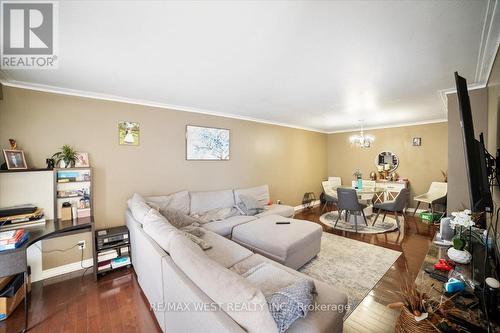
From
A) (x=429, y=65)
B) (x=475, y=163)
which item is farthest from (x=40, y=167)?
(x=429, y=65)

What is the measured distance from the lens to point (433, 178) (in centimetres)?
506

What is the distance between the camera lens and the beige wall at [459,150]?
2.55 m

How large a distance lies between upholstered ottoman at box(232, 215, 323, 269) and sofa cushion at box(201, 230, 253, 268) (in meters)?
0.45

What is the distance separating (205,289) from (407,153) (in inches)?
254

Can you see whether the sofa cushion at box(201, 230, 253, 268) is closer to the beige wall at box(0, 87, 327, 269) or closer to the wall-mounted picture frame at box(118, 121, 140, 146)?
the beige wall at box(0, 87, 327, 269)

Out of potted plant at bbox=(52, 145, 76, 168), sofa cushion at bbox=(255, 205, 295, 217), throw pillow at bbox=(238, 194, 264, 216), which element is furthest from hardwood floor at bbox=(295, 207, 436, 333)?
potted plant at bbox=(52, 145, 76, 168)

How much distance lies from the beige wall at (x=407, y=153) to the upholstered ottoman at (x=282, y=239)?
426 centimetres

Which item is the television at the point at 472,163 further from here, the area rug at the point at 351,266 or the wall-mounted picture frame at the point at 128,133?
the wall-mounted picture frame at the point at 128,133

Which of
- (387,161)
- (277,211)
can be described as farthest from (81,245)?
(387,161)

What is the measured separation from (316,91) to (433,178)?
A: 4568 mm

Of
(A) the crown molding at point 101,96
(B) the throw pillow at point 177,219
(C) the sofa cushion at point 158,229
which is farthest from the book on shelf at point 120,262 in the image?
(A) the crown molding at point 101,96

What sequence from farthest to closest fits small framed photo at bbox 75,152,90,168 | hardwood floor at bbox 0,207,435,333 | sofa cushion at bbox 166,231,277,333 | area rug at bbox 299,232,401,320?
1. small framed photo at bbox 75,152,90,168
2. area rug at bbox 299,232,401,320
3. hardwood floor at bbox 0,207,435,333
4. sofa cushion at bbox 166,231,277,333

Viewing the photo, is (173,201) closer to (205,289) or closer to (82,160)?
(82,160)

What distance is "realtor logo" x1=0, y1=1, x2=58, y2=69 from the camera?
4.30ft
